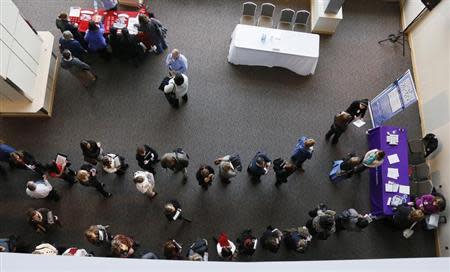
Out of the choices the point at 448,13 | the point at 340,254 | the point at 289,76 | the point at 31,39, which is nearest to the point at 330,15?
the point at 289,76

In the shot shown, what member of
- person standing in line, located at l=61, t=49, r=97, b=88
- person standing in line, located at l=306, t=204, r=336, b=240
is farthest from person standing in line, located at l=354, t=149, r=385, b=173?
person standing in line, located at l=61, t=49, r=97, b=88

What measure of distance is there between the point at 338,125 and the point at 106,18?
463cm

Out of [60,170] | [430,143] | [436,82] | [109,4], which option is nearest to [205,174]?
[60,170]

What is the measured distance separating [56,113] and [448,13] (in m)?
7.21

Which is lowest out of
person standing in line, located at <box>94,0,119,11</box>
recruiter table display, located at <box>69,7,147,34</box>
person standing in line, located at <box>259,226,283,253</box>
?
person standing in line, located at <box>259,226,283,253</box>

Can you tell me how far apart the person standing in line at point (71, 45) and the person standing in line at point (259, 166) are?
3723mm

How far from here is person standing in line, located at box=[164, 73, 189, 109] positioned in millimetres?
5495

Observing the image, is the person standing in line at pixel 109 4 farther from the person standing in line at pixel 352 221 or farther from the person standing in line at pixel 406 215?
the person standing in line at pixel 406 215

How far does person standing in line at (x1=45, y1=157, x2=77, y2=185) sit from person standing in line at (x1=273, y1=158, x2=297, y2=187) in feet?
10.8

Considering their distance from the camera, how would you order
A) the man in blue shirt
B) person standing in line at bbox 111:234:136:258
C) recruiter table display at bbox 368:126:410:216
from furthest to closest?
the man in blue shirt → recruiter table display at bbox 368:126:410:216 → person standing in line at bbox 111:234:136:258

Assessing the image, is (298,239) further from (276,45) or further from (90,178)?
(276,45)

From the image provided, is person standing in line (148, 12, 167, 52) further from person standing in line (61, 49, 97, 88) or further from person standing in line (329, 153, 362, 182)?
person standing in line (329, 153, 362, 182)

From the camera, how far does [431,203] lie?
527cm

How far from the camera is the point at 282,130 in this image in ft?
20.7
